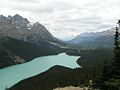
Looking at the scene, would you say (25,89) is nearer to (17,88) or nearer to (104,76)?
(17,88)

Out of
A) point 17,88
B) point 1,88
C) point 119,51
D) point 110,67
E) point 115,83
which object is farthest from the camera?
point 1,88

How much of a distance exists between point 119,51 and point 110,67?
11.7 ft

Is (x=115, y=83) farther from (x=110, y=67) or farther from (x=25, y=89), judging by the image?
(x=25, y=89)

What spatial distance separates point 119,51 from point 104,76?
4.33m

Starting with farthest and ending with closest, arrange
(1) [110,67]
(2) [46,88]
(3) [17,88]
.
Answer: (3) [17,88] < (2) [46,88] < (1) [110,67]

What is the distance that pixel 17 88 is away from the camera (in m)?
157

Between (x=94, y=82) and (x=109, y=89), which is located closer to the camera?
(x=109, y=89)

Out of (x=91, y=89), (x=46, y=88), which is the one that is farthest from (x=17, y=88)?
(x=91, y=89)

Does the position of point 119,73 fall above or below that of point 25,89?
above

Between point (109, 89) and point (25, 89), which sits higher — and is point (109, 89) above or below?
above

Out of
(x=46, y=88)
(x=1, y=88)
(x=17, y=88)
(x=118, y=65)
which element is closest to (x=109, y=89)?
(x=118, y=65)

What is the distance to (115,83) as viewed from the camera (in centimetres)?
3216

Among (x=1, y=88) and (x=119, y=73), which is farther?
(x=1, y=88)

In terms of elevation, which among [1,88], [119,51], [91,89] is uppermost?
[119,51]
